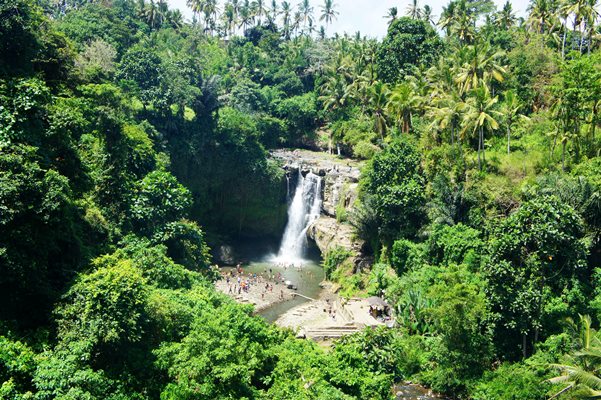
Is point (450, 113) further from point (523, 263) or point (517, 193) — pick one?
point (523, 263)

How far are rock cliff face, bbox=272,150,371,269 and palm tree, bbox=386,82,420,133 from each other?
19.4ft

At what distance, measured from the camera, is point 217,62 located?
7044 cm

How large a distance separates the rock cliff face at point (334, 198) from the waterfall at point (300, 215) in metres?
0.78

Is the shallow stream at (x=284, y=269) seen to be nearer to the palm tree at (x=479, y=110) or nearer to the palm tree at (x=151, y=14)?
the palm tree at (x=479, y=110)

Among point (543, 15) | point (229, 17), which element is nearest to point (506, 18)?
point (543, 15)

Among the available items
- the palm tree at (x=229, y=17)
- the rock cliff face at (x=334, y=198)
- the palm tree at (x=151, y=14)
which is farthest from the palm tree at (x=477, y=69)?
the palm tree at (x=229, y=17)

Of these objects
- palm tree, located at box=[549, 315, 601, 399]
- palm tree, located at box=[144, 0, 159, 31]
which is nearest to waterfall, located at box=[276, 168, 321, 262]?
palm tree, located at box=[549, 315, 601, 399]

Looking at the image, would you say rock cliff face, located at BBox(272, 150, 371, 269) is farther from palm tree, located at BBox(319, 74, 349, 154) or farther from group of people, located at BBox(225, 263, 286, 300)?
palm tree, located at BBox(319, 74, 349, 154)

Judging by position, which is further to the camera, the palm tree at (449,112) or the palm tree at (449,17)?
the palm tree at (449,17)

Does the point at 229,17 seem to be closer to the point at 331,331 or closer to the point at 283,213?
the point at 283,213

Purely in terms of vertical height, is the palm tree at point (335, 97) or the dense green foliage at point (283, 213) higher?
the palm tree at point (335, 97)

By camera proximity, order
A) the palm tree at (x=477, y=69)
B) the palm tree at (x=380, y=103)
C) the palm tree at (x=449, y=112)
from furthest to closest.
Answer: the palm tree at (x=380, y=103), the palm tree at (x=477, y=69), the palm tree at (x=449, y=112)

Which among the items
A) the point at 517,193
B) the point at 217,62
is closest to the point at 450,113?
the point at 517,193

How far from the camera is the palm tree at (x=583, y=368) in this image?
61.3ft
